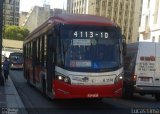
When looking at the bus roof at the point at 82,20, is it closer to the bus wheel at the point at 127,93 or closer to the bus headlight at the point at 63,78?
the bus headlight at the point at 63,78

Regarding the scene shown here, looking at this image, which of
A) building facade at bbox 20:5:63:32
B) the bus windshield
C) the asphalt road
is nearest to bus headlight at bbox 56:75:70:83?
the bus windshield

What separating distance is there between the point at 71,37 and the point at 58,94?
75.5 inches

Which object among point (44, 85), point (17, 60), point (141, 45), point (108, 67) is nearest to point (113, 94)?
point (108, 67)

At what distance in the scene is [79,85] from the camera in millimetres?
14953

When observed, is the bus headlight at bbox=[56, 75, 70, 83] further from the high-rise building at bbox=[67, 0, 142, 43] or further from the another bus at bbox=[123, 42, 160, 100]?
the high-rise building at bbox=[67, 0, 142, 43]

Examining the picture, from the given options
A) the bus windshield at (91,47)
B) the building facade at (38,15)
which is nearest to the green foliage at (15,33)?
the building facade at (38,15)

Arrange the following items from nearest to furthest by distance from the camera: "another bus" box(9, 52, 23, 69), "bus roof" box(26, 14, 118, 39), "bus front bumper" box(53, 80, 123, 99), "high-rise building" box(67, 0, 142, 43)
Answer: "bus front bumper" box(53, 80, 123, 99)
"bus roof" box(26, 14, 118, 39)
"another bus" box(9, 52, 23, 69)
"high-rise building" box(67, 0, 142, 43)

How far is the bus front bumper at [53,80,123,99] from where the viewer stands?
14.9 m

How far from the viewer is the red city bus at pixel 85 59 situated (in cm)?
1498

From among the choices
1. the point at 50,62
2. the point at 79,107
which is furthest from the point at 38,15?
the point at 79,107

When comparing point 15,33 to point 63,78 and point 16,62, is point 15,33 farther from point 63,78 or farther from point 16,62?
Result: point 63,78

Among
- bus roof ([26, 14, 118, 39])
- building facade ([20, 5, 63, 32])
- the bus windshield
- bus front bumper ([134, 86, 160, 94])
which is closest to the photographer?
the bus windshield

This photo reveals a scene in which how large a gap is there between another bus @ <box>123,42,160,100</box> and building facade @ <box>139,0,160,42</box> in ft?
127

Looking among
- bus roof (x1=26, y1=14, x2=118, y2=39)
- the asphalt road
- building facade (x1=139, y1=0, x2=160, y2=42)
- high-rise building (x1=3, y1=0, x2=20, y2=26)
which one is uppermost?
high-rise building (x1=3, y1=0, x2=20, y2=26)
